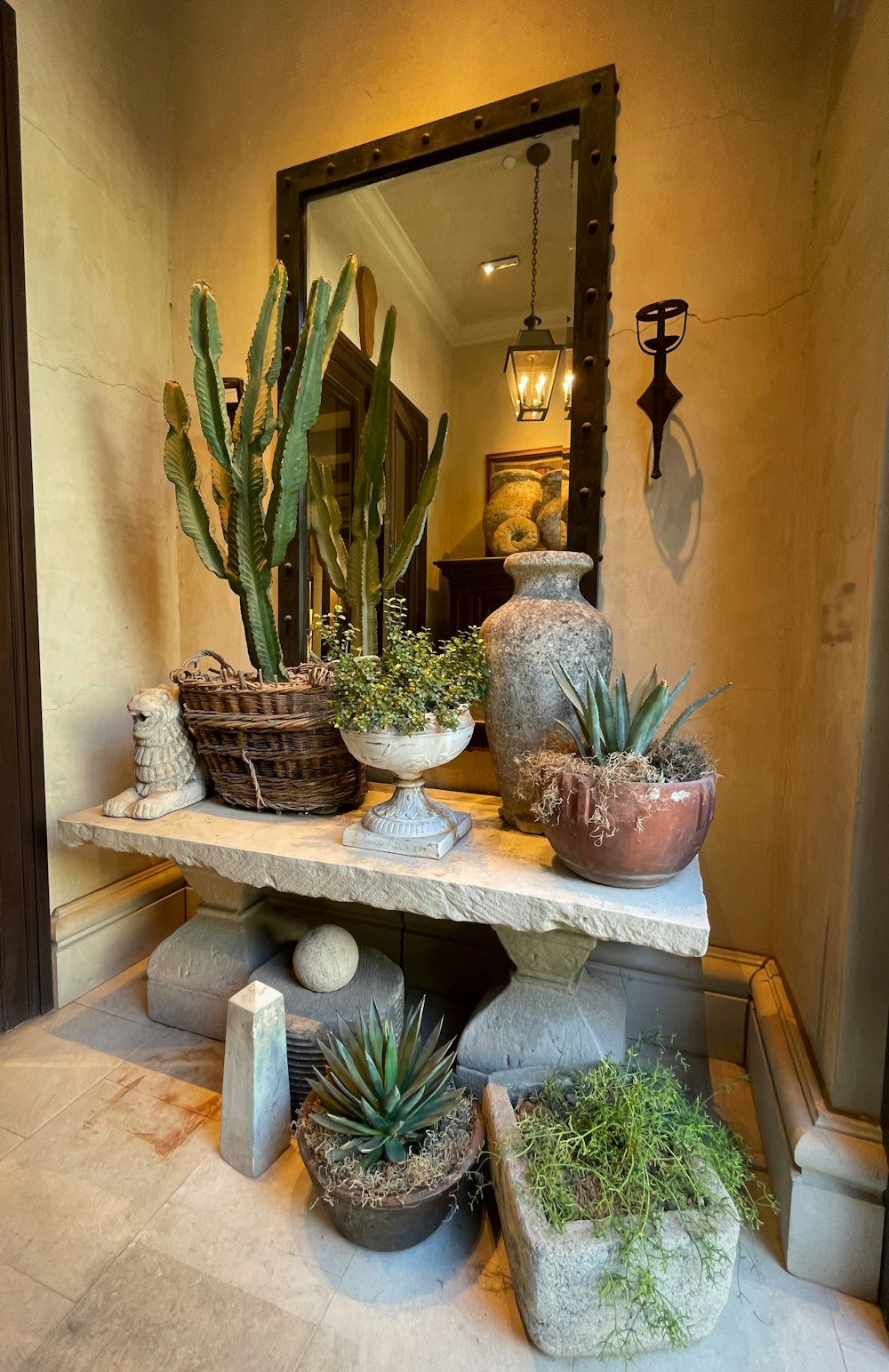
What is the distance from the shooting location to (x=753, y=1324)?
0.85 meters

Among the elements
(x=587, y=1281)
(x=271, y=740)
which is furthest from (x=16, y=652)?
(x=587, y=1281)

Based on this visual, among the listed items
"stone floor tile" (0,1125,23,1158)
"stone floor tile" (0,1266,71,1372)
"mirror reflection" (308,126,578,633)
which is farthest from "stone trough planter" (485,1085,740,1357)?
"mirror reflection" (308,126,578,633)

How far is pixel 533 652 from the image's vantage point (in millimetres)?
1182

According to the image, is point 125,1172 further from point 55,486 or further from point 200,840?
point 55,486

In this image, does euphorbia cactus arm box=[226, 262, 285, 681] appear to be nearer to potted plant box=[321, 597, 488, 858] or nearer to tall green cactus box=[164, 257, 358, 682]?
tall green cactus box=[164, 257, 358, 682]

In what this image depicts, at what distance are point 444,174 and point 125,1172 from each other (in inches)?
85.1

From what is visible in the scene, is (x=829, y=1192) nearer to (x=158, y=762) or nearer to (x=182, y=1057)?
(x=182, y=1057)

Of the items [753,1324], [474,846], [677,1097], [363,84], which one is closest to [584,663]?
[474,846]

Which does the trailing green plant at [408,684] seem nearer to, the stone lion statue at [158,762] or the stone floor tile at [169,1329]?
the stone lion statue at [158,762]

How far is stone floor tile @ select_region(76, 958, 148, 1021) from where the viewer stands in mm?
1508

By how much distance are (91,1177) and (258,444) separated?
1.45m

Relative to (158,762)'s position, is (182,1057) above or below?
below

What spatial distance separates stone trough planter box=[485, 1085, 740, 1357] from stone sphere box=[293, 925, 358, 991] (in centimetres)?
56

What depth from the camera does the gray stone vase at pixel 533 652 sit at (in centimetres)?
118
